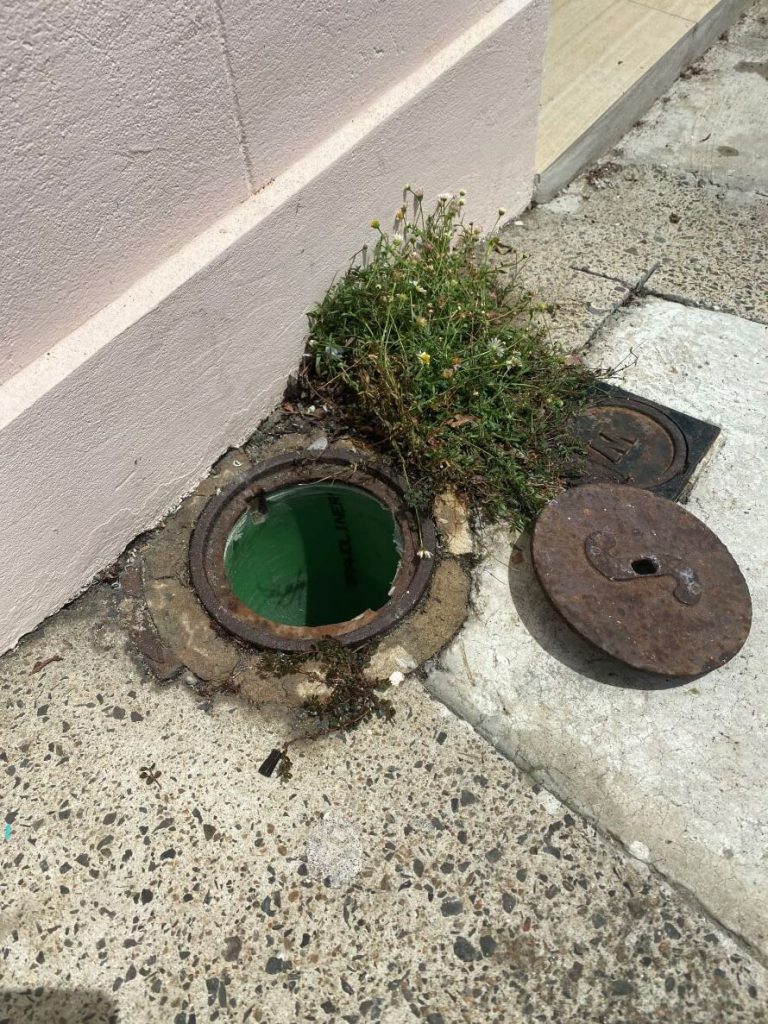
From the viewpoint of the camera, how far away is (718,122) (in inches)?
167

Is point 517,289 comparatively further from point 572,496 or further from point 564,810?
point 564,810

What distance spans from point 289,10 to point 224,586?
5.94ft

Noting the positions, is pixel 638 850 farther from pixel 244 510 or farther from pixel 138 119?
pixel 138 119

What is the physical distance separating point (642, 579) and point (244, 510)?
139 centimetres

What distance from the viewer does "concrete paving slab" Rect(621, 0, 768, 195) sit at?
3965mm

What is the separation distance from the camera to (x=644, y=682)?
226 cm

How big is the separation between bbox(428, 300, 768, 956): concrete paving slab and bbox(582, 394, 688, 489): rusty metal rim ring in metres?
0.11

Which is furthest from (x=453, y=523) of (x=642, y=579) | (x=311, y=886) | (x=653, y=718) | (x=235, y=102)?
(x=235, y=102)

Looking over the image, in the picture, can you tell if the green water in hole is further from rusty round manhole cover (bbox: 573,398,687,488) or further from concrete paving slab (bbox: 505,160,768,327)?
concrete paving slab (bbox: 505,160,768,327)

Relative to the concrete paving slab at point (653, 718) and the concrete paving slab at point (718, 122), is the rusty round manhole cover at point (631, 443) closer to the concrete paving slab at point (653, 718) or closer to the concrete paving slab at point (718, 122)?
the concrete paving slab at point (653, 718)

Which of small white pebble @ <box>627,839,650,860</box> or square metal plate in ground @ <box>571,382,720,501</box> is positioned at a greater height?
square metal plate in ground @ <box>571,382,720,501</box>

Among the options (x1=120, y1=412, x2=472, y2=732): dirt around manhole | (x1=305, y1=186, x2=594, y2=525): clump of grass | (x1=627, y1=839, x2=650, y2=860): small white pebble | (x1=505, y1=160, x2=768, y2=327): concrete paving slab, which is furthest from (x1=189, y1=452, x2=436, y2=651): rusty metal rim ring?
(x1=505, y1=160, x2=768, y2=327): concrete paving slab

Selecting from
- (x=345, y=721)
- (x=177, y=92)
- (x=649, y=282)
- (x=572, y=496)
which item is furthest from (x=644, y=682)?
(x=177, y=92)

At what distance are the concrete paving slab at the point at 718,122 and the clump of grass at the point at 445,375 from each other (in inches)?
68.9
